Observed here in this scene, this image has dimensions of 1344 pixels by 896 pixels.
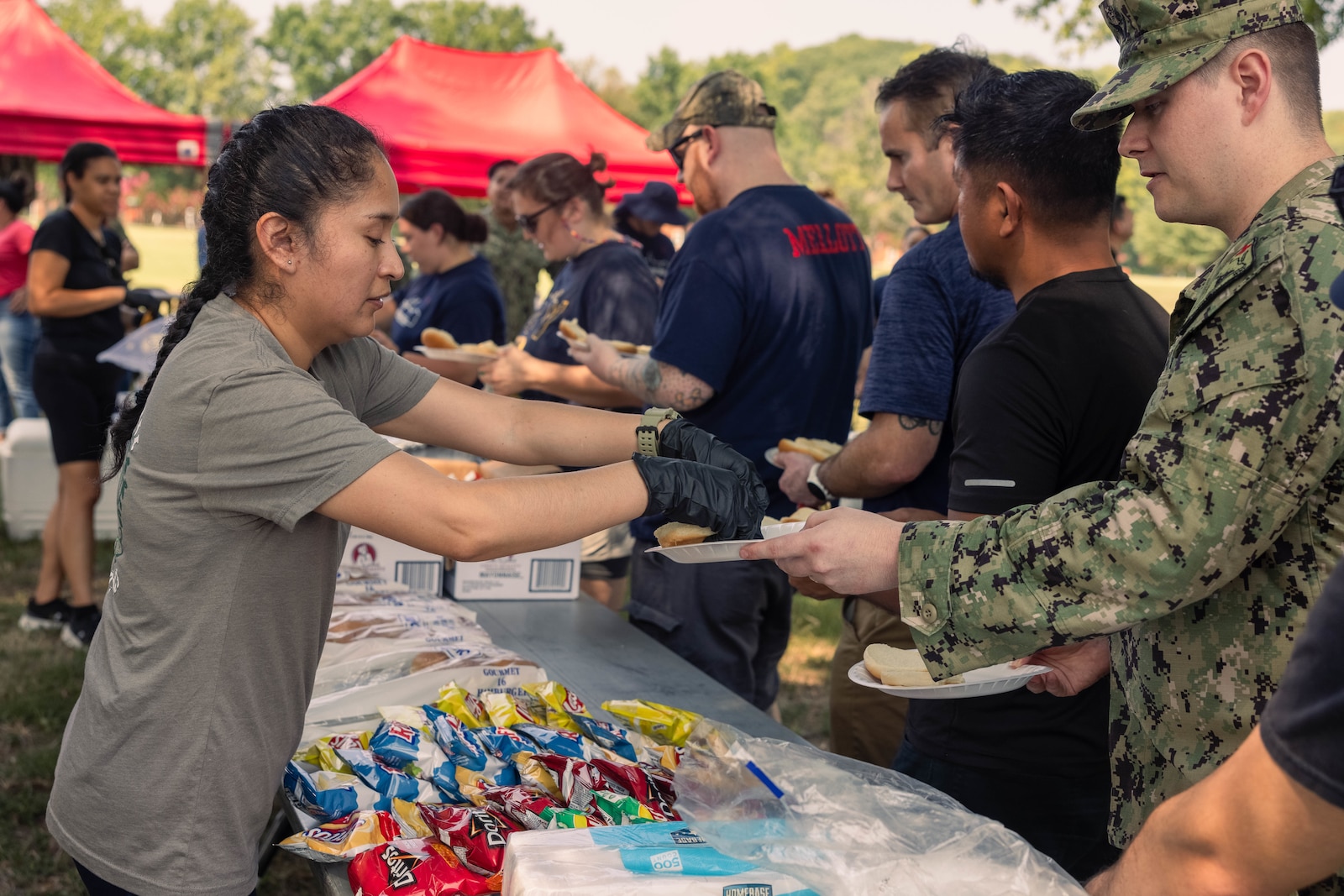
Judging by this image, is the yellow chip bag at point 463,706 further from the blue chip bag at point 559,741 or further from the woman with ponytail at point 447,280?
the woman with ponytail at point 447,280

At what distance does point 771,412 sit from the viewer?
126 inches

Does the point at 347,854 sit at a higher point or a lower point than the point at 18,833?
higher

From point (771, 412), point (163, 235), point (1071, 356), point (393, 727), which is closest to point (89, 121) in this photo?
point (771, 412)

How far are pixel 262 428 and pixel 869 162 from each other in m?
75.3

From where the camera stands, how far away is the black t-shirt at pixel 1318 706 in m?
0.83

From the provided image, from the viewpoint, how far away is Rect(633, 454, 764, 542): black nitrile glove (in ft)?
5.53

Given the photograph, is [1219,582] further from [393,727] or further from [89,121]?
[89,121]

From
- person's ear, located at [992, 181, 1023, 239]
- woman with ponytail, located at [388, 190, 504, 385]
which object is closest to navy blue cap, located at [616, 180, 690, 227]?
woman with ponytail, located at [388, 190, 504, 385]

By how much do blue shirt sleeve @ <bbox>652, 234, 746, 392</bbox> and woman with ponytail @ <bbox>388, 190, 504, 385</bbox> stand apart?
2.25 metres

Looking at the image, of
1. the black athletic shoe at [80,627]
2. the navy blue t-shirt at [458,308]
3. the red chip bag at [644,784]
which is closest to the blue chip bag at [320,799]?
the red chip bag at [644,784]

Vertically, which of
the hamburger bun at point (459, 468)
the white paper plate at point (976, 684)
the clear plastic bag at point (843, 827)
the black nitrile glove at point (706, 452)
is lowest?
the hamburger bun at point (459, 468)

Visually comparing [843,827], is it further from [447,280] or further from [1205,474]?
[447,280]

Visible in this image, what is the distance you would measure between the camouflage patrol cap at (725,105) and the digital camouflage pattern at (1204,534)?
6.90 ft

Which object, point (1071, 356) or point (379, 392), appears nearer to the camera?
point (1071, 356)
